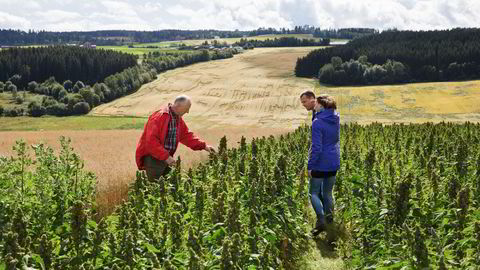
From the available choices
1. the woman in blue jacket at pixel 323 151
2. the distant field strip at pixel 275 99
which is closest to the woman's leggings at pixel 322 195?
the woman in blue jacket at pixel 323 151

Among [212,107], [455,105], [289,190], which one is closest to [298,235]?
[289,190]

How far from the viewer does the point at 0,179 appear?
7.39 m

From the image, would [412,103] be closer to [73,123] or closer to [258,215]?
[73,123]

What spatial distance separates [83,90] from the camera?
97.5m

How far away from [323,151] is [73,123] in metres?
72.6

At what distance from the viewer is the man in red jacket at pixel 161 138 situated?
850cm

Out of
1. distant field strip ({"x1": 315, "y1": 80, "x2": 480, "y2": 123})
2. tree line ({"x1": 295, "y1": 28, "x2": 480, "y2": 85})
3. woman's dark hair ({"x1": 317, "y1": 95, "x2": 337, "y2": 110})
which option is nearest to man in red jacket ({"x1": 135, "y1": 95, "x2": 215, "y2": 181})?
woman's dark hair ({"x1": 317, "y1": 95, "x2": 337, "y2": 110})

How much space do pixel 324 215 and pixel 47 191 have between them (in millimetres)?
5097

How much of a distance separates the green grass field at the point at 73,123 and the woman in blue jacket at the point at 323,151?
58096 millimetres

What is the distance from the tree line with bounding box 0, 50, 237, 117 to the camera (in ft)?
307

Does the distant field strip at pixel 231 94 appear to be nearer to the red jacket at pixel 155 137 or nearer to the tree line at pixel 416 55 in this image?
the tree line at pixel 416 55

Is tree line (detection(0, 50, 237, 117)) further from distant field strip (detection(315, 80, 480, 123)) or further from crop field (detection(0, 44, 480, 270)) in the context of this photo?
crop field (detection(0, 44, 480, 270))

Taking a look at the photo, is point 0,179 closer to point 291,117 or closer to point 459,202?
point 459,202

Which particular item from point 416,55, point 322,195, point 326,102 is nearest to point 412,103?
point 416,55
